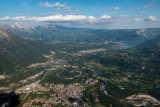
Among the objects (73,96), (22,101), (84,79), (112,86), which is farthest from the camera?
(84,79)

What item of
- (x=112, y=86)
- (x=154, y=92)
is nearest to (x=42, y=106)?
(x=112, y=86)

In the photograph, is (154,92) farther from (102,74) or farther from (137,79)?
(102,74)

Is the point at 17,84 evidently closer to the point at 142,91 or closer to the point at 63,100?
the point at 63,100

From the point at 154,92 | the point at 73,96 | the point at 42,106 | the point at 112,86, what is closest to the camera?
the point at 42,106

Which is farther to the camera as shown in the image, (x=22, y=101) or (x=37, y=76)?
(x=37, y=76)

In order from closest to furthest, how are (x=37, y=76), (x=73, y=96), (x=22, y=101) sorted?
1. (x=22, y=101)
2. (x=73, y=96)
3. (x=37, y=76)

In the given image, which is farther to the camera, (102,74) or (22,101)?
(102,74)

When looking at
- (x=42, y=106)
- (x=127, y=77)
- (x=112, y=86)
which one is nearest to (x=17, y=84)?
(x=42, y=106)
